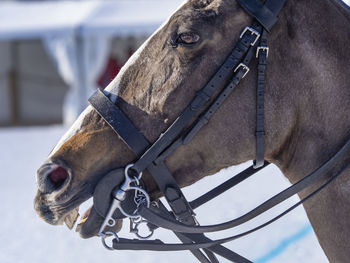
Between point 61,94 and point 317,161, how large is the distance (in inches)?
561

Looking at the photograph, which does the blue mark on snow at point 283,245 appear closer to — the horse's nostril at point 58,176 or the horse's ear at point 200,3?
the horse's nostril at point 58,176

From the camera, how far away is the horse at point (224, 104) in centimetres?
181

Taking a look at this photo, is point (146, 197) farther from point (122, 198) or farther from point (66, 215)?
point (66, 215)

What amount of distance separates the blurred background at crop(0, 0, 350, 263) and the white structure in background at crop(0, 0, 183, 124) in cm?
2

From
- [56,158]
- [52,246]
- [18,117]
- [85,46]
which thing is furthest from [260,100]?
[18,117]

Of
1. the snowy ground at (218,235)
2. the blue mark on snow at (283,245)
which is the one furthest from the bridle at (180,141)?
the blue mark on snow at (283,245)

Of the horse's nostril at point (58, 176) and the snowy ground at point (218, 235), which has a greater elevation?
the horse's nostril at point (58, 176)

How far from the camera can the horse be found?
181 cm

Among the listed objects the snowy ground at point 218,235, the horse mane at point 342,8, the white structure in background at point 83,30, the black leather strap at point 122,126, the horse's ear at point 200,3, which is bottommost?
the white structure in background at point 83,30

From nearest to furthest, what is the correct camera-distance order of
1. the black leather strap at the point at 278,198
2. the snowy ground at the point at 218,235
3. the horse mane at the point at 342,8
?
the black leather strap at the point at 278,198 < the horse mane at the point at 342,8 < the snowy ground at the point at 218,235

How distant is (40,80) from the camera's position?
15430 mm

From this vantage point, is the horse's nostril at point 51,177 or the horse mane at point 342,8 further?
the horse mane at point 342,8

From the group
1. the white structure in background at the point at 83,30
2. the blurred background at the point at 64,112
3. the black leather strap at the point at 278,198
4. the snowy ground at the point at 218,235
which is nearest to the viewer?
the black leather strap at the point at 278,198

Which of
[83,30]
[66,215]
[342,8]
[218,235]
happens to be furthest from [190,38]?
[83,30]
